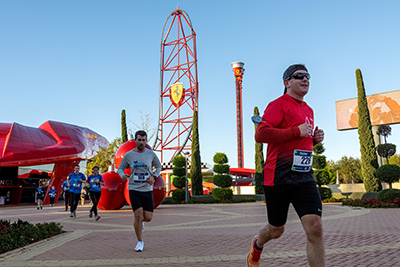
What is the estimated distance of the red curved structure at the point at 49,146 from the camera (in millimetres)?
27203

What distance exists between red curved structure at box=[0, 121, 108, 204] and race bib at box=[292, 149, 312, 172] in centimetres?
2778

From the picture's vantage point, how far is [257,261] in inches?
151

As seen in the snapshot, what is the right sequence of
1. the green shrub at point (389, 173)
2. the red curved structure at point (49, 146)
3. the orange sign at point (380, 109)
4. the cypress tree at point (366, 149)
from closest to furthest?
the green shrub at point (389, 173) < the cypress tree at point (366, 149) < the red curved structure at point (49, 146) < the orange sign at point (380, 109)

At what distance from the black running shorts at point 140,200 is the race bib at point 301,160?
3.25 m

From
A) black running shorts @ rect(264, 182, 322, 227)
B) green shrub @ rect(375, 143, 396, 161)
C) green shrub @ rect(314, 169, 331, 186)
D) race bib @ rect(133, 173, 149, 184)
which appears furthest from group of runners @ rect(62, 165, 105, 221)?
green shrub @ rect(375, 143, 396, 161)

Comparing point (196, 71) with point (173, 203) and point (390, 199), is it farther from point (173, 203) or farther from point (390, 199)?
point (390, 199)

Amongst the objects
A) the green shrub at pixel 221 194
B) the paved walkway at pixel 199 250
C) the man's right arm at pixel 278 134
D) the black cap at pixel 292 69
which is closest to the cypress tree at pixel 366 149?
the green shrub at pixel 221 194

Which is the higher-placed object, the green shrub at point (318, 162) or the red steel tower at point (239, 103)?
the red steel tower at point (239, 103)

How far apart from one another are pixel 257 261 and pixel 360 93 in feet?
80.6

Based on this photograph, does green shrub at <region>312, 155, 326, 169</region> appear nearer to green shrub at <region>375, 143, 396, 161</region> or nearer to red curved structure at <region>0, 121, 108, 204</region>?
green shrub at <region>375, 143, 396, 161</region>

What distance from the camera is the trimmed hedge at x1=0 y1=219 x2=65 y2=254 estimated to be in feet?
19.5

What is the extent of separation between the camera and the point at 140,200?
5.89 m

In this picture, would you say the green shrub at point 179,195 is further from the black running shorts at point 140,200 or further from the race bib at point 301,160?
the race bib at point 301,160

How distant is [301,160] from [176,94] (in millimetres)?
43485
